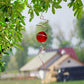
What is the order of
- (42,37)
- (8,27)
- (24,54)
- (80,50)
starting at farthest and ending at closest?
(24,54), (80,50), (8,27), (42,37)

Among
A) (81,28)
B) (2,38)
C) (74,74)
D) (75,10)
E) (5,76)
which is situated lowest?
(5,76)

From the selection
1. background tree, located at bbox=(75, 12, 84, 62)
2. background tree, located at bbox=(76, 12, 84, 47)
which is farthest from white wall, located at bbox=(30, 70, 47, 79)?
background tree, located at bbox=(76, 12, 84, 47)

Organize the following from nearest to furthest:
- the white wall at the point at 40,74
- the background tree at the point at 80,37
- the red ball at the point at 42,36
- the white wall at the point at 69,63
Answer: the red ball at the point at 42,36
the white wall at the point at 69,63
the white wall at the point at 40,74
the background tree at the point at 80,37

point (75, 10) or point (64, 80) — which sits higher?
point (75, 10)

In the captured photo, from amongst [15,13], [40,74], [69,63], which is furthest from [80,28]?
[15,13]

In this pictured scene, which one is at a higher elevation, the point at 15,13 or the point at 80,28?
the point at 15,13

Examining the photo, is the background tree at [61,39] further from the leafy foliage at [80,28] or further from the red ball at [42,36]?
the red ball at [42,36]

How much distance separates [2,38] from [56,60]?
4808 cm

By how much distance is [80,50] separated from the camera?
61.8 m

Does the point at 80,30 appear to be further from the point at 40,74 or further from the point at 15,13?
the point at 15,13

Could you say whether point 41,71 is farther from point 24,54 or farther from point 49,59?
point 24,54

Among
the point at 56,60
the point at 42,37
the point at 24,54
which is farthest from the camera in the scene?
the point at 24,54

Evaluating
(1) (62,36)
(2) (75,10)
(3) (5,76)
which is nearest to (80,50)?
(1) (62,36)

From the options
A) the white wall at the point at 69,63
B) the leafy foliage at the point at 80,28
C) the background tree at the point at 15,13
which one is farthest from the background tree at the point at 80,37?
the background tree at the point at 15,13
